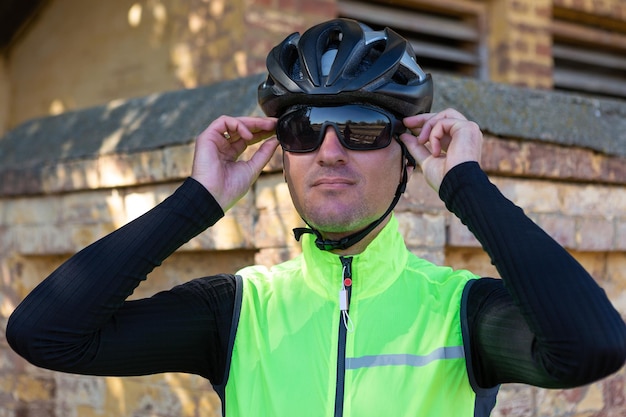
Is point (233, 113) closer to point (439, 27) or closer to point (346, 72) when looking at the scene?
point (346, 72)

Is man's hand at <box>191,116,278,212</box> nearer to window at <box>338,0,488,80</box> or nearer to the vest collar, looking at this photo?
the vest collar

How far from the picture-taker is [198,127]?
353 centimetres

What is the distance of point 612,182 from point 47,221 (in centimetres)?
287

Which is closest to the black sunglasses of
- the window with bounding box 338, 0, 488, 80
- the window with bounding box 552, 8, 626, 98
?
the window with bounding box 338, 0, 488, 80

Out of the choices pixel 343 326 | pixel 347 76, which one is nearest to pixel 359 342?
pixel 343 326

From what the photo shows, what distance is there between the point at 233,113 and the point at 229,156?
105 cm

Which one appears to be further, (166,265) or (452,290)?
(166,265)

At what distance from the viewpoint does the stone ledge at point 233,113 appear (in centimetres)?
348

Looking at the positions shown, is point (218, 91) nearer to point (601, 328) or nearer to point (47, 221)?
point (47, 221)

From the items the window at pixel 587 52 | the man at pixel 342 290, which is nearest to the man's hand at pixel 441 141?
the man at pixel 342 290

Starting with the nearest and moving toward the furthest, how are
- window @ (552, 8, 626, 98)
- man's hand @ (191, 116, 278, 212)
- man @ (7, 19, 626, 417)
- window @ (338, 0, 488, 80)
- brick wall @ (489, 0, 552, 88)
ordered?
man @ (7, 19, 626, 417) → man's hand @ (191, 116, 278, 212) → window @ (338, 0, 488, 80) → brick wall @ (489, 0, 552, 88) → window @ (552, 8, 626, 98)

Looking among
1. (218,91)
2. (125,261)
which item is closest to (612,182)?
(218,91)

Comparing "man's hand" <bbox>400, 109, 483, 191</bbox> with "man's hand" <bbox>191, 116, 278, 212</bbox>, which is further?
"man's hand" <bbox>191, 116, 278, 212</bbox>

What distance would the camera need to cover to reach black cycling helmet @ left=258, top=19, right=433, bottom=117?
7.02ft
